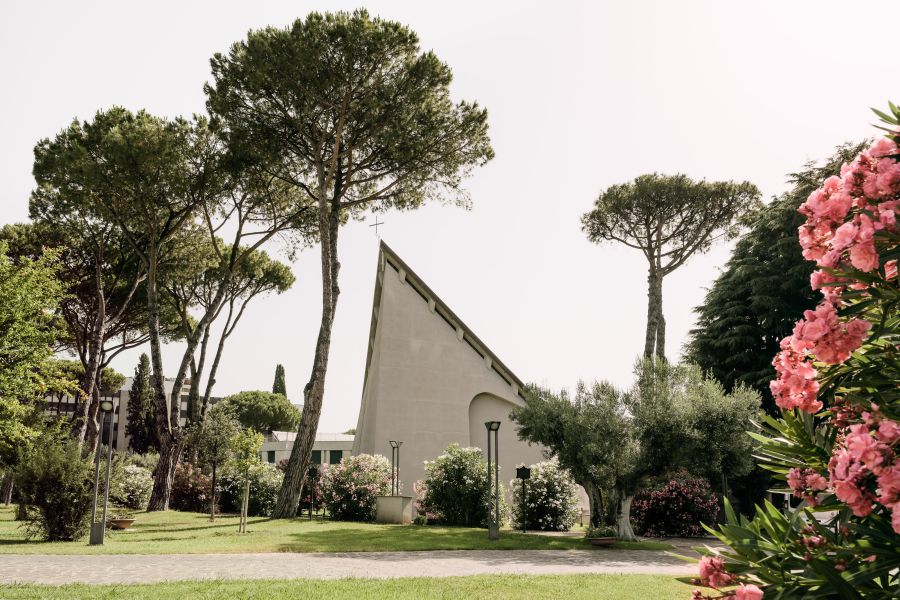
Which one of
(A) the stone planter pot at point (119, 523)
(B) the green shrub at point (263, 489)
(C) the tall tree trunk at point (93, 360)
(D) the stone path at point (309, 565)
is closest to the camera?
(D) the stone path at point (309, 565)

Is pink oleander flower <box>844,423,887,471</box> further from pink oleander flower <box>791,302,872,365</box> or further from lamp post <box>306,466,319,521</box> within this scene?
lamp post <box>306,466,319,521</box>

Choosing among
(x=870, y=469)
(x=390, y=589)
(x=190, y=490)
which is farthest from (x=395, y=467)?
(x=870, y=469)

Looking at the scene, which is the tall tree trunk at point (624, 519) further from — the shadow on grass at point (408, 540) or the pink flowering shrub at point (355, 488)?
the pink flowering shrub at point (355, 488)

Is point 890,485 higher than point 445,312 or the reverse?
the reverse

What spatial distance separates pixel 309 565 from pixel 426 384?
1492cm

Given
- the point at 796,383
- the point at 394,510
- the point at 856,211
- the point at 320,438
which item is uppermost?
the point at 320,438

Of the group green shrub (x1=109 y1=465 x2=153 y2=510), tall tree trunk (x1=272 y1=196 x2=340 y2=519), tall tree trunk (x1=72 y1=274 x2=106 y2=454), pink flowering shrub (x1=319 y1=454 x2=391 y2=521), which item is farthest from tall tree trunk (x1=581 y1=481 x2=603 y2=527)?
tall tree trunk (x1=72 y1=274 x2=106 y2=454)

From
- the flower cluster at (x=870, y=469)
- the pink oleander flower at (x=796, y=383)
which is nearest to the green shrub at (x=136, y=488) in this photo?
the pink oleander flower at (x=796, y=383)

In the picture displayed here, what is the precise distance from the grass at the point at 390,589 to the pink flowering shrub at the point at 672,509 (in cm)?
1075

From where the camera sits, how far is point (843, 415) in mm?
2703

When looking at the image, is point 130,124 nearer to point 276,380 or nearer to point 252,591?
point 252,591

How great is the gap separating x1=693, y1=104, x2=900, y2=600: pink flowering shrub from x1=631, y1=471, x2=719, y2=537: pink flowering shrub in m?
17.7

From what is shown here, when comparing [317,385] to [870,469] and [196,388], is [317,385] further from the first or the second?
[870,469]

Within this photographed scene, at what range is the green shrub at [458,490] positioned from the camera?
1953 centimetres
